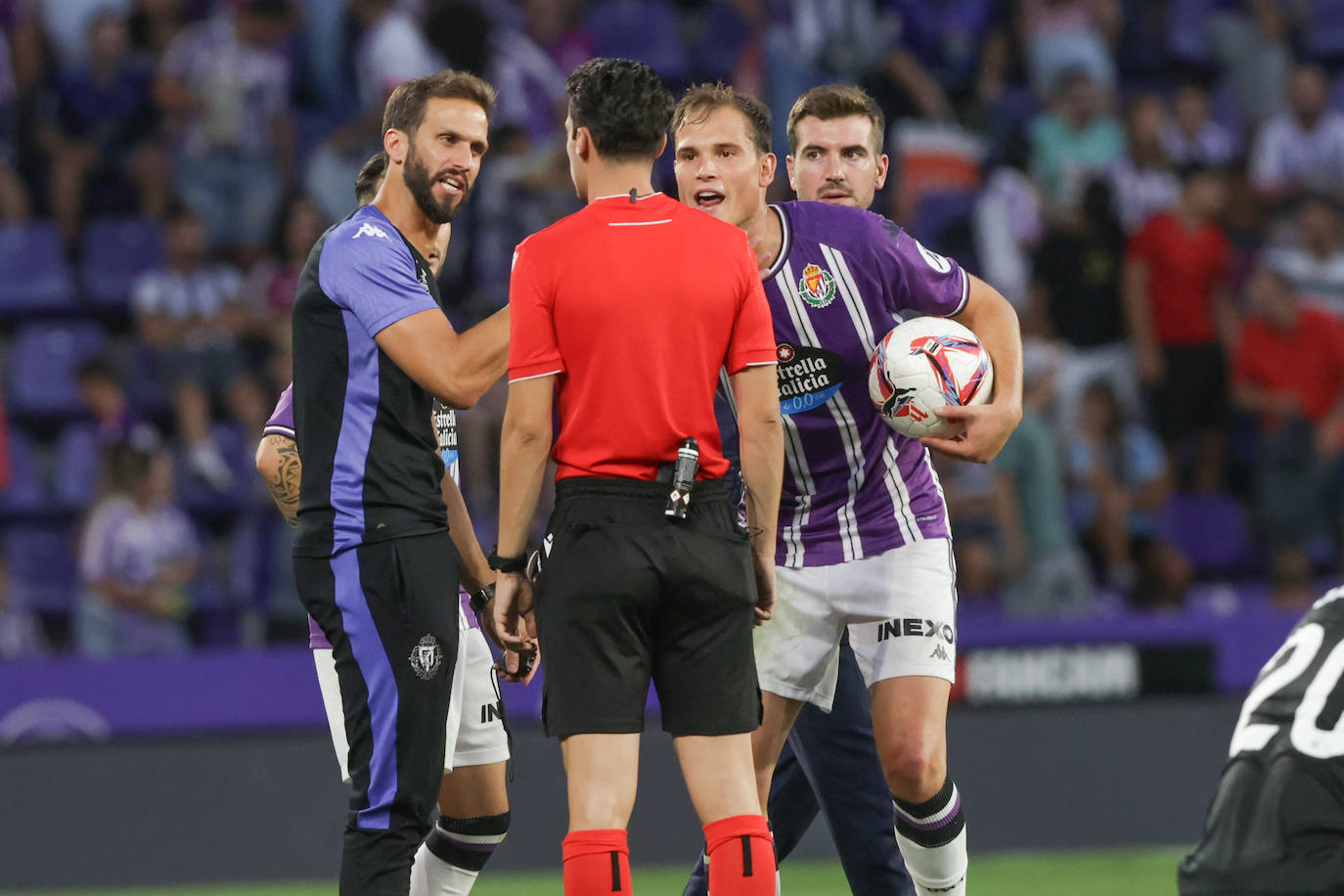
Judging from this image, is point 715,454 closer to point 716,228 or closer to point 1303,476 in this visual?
point 716,228

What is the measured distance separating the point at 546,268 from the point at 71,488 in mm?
7411

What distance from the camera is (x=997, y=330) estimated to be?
503cm

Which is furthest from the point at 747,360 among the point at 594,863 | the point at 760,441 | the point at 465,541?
the point at 594,863

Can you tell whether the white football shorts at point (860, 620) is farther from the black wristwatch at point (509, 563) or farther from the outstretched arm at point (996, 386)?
the black wristwatch at point (509, 563)

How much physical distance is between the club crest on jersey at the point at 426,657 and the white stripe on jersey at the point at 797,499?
127 cm

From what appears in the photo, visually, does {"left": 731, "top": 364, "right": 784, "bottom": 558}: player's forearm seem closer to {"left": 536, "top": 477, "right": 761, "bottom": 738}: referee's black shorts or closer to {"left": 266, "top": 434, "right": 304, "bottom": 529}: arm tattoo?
{"left": 536, "top": 477, "right": 761, "bottom": 738}: referee's black shorts

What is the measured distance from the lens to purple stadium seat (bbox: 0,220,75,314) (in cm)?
1153

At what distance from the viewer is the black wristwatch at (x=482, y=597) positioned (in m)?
4.85

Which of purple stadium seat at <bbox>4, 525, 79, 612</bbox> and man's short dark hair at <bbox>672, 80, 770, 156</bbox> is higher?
man's short dark hair at <bbox>672, 80, 770, 156</bbox>


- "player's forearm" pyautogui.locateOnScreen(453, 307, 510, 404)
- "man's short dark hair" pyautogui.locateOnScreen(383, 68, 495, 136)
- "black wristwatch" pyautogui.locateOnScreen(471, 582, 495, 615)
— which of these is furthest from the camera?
"black wristwatch" pyautogui.locateOnScreen(471, 582, 495, 615)

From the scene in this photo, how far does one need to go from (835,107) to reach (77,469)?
22.2 feet

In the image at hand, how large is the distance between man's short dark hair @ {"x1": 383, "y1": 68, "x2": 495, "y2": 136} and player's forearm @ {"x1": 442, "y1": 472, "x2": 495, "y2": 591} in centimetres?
96

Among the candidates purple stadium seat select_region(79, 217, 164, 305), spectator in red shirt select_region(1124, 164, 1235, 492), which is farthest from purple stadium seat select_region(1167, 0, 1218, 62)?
purple stadium seat select_region(79, 217, 164, 305)

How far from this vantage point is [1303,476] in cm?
1032
